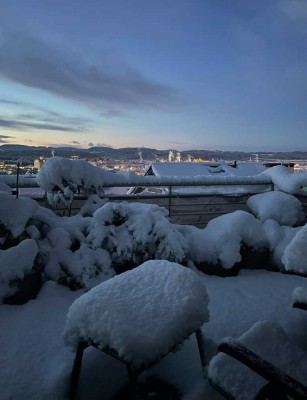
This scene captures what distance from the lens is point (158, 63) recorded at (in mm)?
10352

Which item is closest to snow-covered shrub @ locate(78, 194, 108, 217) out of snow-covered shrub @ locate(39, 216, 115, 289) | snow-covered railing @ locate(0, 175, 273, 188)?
snow-covered railing @ locate(0, 175, 273, 188)

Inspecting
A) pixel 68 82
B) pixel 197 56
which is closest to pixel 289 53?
pixel 197 56

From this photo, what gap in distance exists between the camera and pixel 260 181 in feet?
15.9

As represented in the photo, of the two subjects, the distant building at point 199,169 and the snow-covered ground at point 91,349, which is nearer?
the snow-covered ground at point 91,349

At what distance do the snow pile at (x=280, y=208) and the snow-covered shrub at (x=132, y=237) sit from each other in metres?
1.53

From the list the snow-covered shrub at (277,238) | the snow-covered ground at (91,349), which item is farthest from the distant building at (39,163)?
the snow-covered shrub at (277,238)

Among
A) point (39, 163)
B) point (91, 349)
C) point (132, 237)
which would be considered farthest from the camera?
point (39, 163)

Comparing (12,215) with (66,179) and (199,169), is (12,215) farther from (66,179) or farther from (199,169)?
(199,169)

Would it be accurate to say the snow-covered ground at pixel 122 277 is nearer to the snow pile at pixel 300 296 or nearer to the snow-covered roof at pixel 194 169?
the snow pile at pixel 300 296

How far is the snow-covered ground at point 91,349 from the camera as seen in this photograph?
186cm

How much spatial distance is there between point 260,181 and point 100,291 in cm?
377

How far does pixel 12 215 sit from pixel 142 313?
193cm

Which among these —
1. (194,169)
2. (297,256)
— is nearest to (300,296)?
(297,256)

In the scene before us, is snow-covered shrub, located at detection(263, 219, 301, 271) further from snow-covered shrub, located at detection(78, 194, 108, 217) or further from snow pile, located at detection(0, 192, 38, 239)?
snow pile, located at detection(0, 192, 38, 239)
